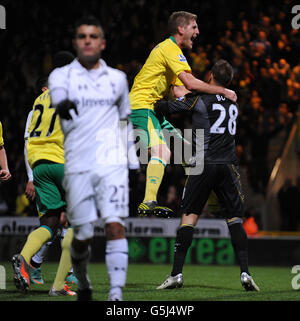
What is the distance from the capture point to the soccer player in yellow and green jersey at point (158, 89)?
302 inches

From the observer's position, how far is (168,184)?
664 inches

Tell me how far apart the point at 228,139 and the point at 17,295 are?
2725mm

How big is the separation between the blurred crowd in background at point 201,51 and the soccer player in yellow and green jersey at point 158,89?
396 inches

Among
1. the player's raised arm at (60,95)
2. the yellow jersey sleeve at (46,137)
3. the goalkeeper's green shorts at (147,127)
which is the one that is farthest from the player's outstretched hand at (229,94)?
the player's raised arm at (60,95)

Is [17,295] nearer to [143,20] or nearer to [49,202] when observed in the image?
[49,202]

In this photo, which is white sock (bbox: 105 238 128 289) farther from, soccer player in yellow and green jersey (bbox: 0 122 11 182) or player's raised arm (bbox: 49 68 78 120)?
soccer player in yellow and green jersey (bbox: 0 122 11 182)

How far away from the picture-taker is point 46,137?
700 centimetres

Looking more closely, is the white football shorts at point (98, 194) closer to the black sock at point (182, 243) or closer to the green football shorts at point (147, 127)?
the green football shorts at point (147, 127)

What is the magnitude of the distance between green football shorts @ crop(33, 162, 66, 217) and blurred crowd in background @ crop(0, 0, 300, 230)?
422 inches

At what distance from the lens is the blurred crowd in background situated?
18594 millimetres

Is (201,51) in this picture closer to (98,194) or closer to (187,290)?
(187,290)

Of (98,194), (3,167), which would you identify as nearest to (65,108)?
(98,194)

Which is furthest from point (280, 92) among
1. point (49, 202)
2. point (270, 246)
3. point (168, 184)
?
point (49, 202)

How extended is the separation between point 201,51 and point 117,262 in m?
15.3
